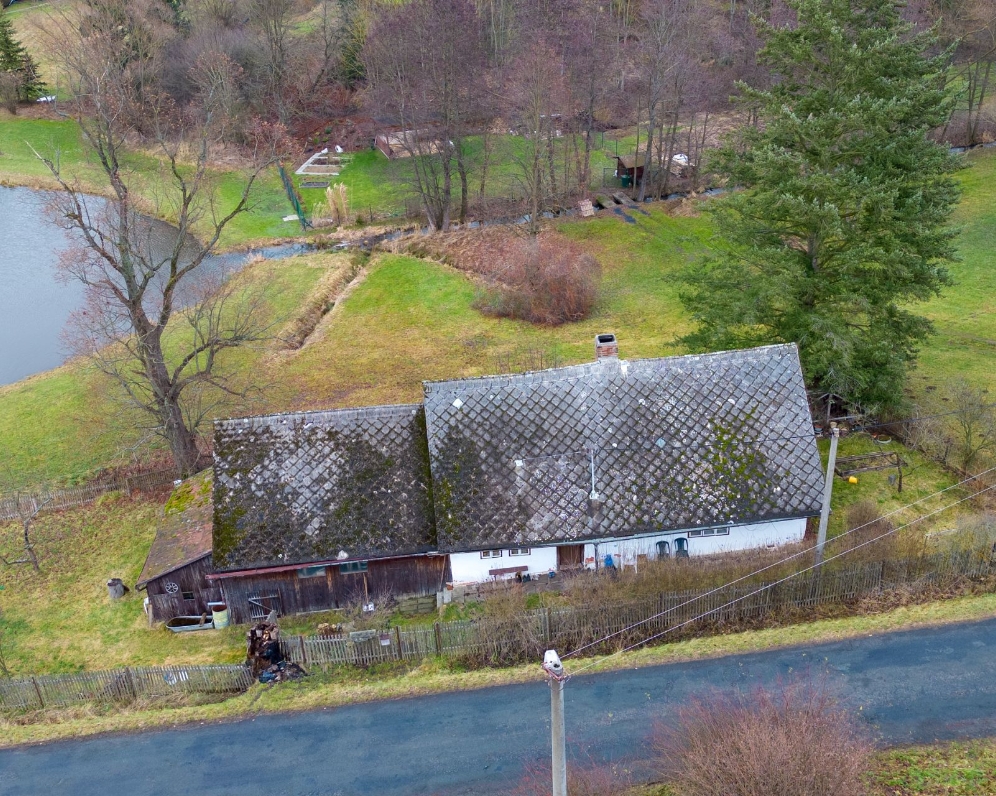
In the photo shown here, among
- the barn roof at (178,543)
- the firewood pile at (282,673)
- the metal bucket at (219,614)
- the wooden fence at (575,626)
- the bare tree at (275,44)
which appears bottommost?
the firewood pile at (282,673)

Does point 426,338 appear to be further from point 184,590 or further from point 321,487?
point 184,590

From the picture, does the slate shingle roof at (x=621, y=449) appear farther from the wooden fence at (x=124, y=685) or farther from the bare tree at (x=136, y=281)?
the bare tree at (x=136, y=281)

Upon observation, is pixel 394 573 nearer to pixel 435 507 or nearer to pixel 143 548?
pixel 435 507

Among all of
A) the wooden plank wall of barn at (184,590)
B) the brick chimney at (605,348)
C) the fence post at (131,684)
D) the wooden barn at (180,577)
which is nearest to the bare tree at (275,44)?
the wooden barn at (180,577)

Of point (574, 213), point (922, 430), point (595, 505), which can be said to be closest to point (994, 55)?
point (574, 213)

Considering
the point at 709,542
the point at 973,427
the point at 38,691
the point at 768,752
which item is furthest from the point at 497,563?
the point at 973,427

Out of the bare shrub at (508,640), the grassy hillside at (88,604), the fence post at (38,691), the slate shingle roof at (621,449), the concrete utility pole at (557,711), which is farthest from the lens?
the grassy hillside at (88,604)

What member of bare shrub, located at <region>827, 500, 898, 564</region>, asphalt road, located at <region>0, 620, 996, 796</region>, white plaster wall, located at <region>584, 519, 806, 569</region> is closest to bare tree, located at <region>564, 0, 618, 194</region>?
bare shrub, located at <region>827, 500, 898, 564</region>
